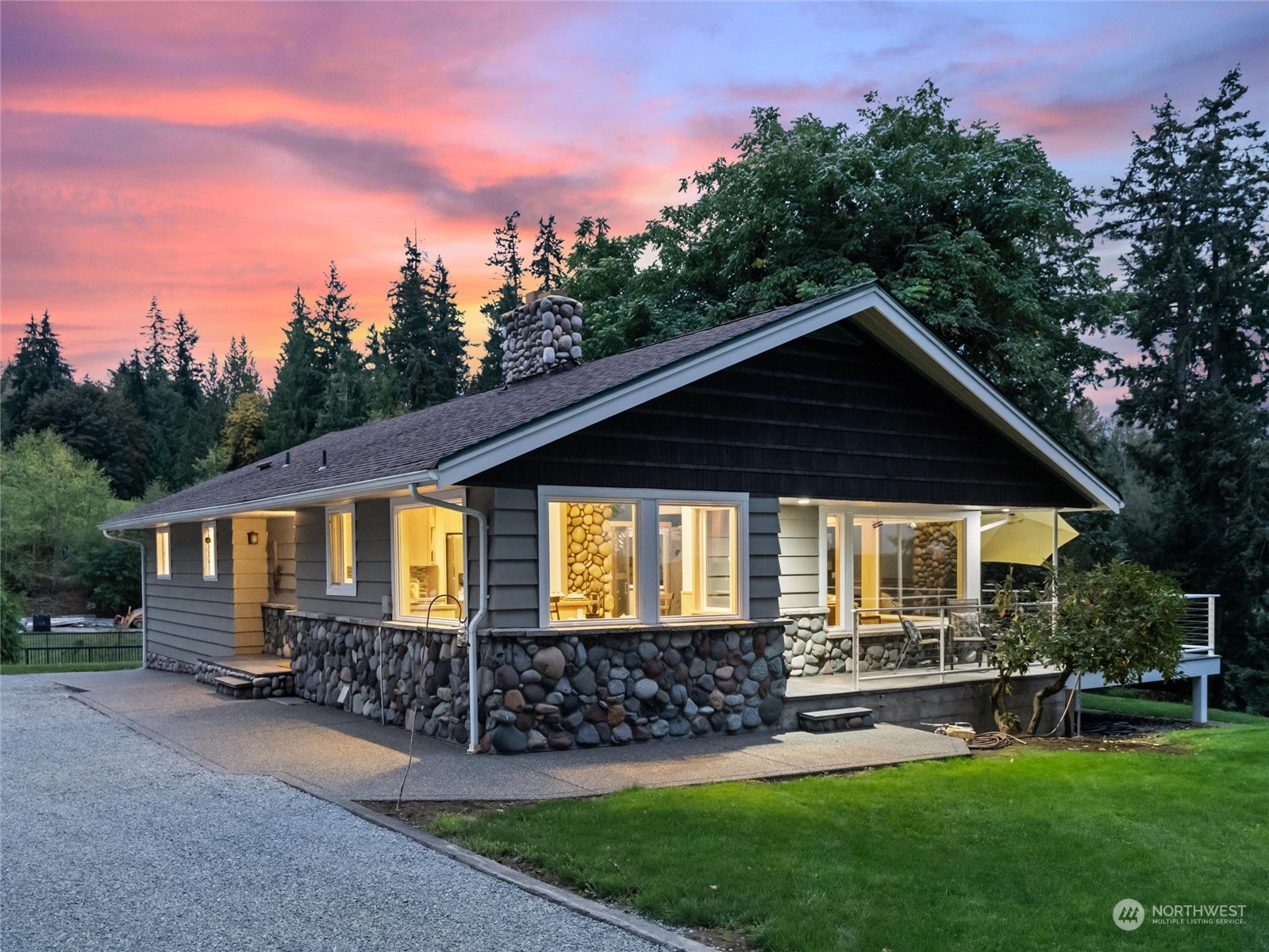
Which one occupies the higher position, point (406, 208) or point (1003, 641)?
point (406, 208)

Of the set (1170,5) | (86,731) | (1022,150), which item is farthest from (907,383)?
(1022,150)

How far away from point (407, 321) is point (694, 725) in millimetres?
42649

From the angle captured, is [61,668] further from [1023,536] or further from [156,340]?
[156,340]

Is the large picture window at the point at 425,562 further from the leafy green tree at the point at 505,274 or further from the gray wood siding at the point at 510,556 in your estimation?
the leafy green tree at the point at 505,274

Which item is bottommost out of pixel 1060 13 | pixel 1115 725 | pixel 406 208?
pixel 1115 725

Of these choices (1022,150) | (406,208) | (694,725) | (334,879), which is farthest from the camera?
(406,208)

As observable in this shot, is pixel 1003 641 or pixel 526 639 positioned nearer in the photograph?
pixel 526 639

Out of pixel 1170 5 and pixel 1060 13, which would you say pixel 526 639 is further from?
pixel 1170 5

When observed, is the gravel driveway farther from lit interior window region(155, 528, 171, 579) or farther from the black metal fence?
the black metal fence

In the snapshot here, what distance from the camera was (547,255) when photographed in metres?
49.3

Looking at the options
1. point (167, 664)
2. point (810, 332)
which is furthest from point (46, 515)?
point (810, 332)

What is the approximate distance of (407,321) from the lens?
50.1 m

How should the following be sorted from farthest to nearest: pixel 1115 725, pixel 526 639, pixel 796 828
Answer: pixel 1115 725, pixel 526 639, pixel 796 828

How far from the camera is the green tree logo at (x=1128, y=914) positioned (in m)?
4.98
